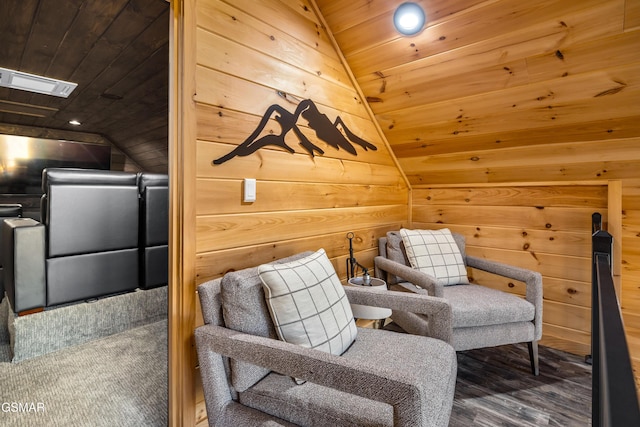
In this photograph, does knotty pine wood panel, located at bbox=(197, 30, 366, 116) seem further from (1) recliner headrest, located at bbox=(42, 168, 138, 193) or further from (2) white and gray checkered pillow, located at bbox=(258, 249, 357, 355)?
(1) recliner headrest, located at bbox=(42, 168, 138, 193)

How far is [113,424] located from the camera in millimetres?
1472

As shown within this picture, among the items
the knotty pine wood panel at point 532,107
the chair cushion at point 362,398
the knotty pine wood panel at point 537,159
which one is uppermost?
the knotty pine wood panel at point 532,107

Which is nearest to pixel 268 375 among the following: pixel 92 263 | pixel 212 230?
pixel 212 230

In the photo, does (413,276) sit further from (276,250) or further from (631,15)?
(631,15)

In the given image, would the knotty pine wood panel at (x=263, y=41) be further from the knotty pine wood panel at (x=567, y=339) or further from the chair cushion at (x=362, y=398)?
the knotty pine wood panel at (x=567, y=339)

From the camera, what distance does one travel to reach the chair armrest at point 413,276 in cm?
172

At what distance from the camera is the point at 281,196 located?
1729mm

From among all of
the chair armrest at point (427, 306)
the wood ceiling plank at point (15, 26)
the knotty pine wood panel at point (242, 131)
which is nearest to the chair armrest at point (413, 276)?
the chair armrest at point (427, 306)

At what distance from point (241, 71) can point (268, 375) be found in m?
1.34

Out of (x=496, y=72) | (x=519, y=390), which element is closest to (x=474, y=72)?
(x=496, y=72)

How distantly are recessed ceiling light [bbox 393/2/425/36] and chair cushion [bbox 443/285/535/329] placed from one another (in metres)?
1.54

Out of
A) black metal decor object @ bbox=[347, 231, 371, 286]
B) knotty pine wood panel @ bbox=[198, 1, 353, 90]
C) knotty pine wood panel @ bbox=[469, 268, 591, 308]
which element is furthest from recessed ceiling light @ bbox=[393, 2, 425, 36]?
knotty pine wood panel @ bbox=[469, 268, 591, 308]

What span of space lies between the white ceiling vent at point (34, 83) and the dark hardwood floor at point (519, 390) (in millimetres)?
4018

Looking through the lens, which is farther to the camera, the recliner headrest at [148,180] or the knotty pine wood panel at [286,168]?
the recliner headrest at [148,180]
